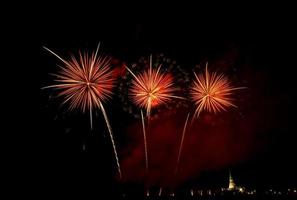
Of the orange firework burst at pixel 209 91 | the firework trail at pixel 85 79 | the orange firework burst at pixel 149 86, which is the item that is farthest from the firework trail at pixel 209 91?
the firework trail at pixel 85 79

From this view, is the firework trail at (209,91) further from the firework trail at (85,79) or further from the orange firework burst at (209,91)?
the firework trail at (85,79)

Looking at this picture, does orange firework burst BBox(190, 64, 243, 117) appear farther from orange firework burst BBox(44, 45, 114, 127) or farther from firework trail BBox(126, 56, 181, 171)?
orange firework burst BBox(44, 45, 114, 127)

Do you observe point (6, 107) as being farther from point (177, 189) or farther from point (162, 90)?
point (177, 189)

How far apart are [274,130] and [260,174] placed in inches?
87.2

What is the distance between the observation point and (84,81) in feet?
36.3

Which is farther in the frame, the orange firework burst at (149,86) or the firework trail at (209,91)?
the firework trail at (209,91)

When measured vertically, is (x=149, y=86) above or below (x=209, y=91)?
below

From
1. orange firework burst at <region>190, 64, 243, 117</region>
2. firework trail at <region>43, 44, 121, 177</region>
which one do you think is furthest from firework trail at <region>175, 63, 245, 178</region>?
firework trail at <region>43, 44, 121, 177</region>

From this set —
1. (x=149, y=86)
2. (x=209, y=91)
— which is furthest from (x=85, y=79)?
(x=209, y=91)

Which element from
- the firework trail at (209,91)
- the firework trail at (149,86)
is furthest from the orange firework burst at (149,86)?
the firework trail at (209,91)

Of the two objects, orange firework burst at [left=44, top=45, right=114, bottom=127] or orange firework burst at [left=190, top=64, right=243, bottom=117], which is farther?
orange firework burst at [left=190, top=64, right=243, bottom=117]

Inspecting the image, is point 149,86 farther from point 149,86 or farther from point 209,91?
point 209,91

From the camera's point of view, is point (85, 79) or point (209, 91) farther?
point (209, 91)

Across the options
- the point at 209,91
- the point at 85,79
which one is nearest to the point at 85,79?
the point at 85,79
